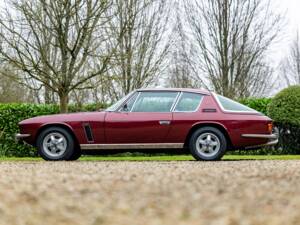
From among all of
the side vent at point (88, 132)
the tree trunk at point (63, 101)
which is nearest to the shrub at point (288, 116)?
the tree trunk at point (63, 101)

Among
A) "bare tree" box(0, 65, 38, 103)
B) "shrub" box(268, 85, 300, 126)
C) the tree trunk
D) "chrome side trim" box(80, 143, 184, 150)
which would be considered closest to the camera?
"chrome side trim" box(80, 143, 184, 150)

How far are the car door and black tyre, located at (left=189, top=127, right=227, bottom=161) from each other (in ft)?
1.80

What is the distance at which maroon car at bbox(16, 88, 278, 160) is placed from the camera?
10359 millimetres

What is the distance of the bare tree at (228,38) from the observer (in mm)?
20812

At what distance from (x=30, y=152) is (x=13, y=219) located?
13762mm

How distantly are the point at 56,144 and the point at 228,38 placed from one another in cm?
1186

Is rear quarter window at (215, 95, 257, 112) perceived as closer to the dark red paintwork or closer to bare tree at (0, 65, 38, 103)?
the dark red paintwork

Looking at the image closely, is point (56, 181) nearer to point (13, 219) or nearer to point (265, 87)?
point (13, 219)

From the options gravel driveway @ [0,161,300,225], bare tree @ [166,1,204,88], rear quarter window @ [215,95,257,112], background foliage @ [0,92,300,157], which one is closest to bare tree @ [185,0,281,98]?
bare tree @ [166,1,204,88]

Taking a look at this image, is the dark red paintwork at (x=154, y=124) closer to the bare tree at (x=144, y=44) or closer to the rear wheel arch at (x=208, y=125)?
the rear wheel arch at (x=208, y=125)

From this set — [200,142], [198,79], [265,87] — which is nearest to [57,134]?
[200,142]

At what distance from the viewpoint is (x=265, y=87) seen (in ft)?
100

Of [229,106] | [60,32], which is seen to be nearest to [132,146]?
[229,106]

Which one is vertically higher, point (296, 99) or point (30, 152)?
point (296, 99)
